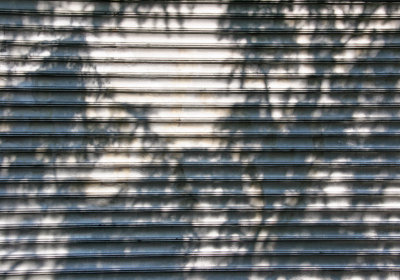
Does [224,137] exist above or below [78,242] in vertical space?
above

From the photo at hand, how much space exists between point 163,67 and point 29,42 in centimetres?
190

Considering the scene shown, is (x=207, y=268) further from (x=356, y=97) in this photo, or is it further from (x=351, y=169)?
(x=356, y=97)

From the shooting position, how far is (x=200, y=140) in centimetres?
509

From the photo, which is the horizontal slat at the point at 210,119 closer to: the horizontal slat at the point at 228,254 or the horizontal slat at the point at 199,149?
the horizontal slat at the point at 199,149

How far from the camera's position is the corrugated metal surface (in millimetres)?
4930

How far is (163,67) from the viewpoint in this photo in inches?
197

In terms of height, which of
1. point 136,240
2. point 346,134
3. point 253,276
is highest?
point 346,134

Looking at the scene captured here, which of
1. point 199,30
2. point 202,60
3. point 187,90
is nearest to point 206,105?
point 187,90

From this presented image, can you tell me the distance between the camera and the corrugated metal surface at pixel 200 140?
493 centimetres

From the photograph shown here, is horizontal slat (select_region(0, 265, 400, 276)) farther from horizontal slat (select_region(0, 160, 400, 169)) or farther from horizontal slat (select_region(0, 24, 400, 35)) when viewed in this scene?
horizontal slat (select_region(0, 24, 400, 35))

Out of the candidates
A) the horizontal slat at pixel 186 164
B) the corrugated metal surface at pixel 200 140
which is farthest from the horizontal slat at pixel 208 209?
the horizontal slat at pixel 186 164

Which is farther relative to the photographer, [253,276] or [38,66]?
[253,276]

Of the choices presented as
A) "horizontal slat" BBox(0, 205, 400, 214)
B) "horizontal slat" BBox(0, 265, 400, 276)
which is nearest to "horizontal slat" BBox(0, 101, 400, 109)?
"horizontal slat" BBox(0, 205, 400, 214)

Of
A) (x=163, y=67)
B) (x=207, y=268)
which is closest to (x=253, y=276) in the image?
(x=207, y=268)
